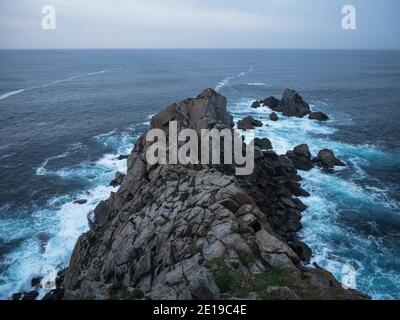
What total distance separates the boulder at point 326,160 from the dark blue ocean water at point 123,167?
7.04 feet

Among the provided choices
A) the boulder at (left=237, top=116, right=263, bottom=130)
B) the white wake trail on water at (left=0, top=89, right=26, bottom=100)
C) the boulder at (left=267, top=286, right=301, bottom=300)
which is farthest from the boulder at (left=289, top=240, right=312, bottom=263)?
the white wake trail on water at (left=0, top=89, right=26, bottom=100)

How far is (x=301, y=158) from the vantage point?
62812 millimetres

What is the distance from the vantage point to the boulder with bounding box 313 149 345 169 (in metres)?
61.6

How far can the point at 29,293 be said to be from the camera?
117ft

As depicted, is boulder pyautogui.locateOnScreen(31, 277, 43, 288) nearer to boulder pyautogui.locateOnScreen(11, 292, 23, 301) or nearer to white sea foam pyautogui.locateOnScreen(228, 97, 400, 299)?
boulder pyautogui.locateOnScreen(11, 292, 23, 301)

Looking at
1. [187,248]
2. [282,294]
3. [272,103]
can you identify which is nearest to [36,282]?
[187,248]

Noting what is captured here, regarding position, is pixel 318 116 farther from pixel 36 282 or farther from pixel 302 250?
pixel 36 282

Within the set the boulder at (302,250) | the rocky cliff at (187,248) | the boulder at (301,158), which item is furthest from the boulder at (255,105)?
the boulder at (302,250)

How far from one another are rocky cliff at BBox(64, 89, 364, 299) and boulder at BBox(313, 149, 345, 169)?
2301cm

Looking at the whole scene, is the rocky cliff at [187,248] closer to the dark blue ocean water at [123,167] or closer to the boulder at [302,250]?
the boulder at [302,250]

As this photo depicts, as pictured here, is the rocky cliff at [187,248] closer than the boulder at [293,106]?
Yes

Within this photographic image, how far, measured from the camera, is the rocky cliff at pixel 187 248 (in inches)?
817

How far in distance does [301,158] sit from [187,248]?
4349 centimetres
